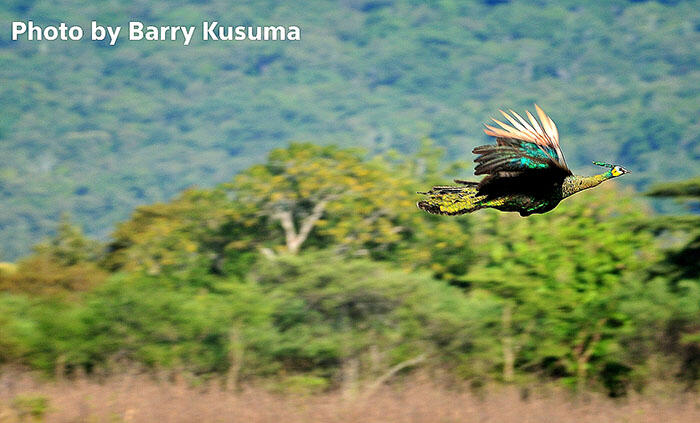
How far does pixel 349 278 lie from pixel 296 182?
2.93m

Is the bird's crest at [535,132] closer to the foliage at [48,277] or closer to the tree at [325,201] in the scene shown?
the tree at [325,201]

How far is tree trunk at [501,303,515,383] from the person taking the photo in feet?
43.7

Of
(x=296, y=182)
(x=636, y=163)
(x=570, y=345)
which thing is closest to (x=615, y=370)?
(x=570, y=345)

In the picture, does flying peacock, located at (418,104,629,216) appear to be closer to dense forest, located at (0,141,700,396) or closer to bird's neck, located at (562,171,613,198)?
bird's neck, located at (562,171,613,198)

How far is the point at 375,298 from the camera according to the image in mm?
13367

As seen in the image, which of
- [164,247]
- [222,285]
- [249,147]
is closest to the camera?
[222,285]

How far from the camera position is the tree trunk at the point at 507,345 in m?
13.3

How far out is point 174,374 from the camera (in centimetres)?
1273

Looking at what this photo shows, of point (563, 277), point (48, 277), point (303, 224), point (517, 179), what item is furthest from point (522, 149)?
point (48, 277)

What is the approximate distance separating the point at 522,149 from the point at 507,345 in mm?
11801

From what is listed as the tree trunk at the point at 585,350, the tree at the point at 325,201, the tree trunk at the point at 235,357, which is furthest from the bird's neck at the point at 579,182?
the tree at the point at 325,201

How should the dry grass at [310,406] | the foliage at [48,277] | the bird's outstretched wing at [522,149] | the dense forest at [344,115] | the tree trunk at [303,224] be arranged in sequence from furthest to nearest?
the dense forest at [344,115]
the foliage at [48,277]
the tree trunk at [303,224]
the dry grass at [310,406]
the bird's outstretched wing at [522,149]

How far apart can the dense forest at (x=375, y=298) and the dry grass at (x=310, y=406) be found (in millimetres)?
1255

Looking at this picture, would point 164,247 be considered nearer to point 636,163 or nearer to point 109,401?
point 109,401
